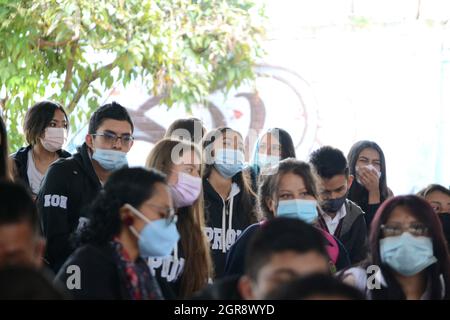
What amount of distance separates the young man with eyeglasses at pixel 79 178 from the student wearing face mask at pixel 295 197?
0.90 metres

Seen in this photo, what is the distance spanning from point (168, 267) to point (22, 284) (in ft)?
7.70

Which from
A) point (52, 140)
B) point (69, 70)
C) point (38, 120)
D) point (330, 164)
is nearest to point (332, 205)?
point (330, 164)

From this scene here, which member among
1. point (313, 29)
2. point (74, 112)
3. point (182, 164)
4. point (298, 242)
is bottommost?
point (298, 242)

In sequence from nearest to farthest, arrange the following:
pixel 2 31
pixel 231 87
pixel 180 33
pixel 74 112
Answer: pixel 2 31 → pixel 74 112 → pixel 180 33 → pixel 231 87

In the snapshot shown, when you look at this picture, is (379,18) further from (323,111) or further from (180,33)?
(180,33)

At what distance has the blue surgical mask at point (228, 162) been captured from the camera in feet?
19.8

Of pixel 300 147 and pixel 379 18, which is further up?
pixel 379 18

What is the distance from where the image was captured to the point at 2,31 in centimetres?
770

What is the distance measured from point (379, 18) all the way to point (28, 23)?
18.5 feet

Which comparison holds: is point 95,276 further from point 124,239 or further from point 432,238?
point 432,238

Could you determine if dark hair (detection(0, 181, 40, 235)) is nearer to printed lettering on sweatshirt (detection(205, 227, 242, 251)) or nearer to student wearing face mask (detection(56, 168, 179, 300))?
student wearing face mask (detection(56, 168, 179, 300))

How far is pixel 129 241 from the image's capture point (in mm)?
3969

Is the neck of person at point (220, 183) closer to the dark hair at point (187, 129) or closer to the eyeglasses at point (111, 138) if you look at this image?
the dark hair at point (187, 129)
